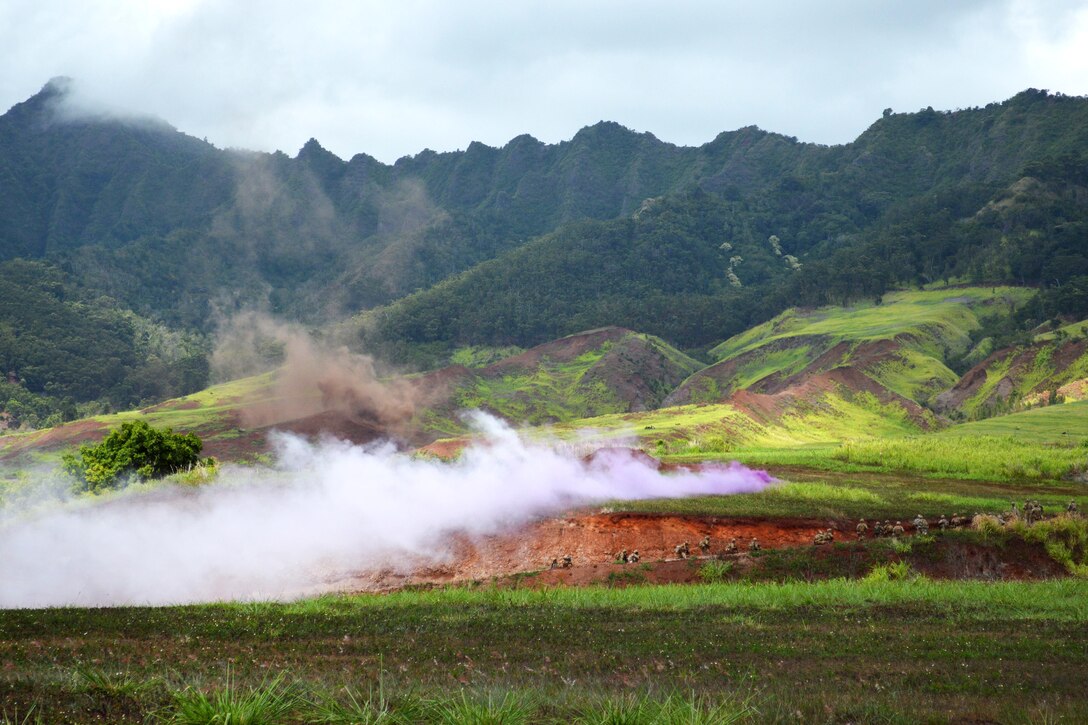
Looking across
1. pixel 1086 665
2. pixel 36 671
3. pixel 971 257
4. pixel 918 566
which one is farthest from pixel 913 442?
pixel 971 257

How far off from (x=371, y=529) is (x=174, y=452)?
27157mm

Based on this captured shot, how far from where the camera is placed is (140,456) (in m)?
57.0

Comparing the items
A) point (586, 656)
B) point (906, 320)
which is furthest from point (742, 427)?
point (906, 320)

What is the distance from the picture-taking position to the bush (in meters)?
56.8

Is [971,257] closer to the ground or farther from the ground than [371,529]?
farther from the ground

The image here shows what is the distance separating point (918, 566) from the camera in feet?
94.9

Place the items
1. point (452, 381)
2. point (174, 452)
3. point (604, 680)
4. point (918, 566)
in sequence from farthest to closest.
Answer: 1. point (452, 381)
2. point (174, 452)
3. point (918, 566)
4. point (604, 680)

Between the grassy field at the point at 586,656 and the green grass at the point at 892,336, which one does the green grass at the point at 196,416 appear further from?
the grassy field at the point at 586,656

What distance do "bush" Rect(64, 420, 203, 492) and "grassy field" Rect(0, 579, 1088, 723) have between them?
119 ft

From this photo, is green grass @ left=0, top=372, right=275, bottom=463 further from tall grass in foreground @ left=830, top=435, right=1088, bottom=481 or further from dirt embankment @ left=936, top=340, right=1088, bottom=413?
dirt embankment @ left=936, top=340, right=1088, bottom=413

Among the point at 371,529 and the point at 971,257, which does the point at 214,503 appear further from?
the point at 971,257

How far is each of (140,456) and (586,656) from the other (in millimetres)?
48523

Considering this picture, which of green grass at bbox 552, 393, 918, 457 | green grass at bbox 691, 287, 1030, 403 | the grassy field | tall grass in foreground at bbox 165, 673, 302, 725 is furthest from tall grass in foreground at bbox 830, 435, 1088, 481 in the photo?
green grass at bbox 691, 287, 1030, 403

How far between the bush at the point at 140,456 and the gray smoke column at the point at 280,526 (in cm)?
1456
